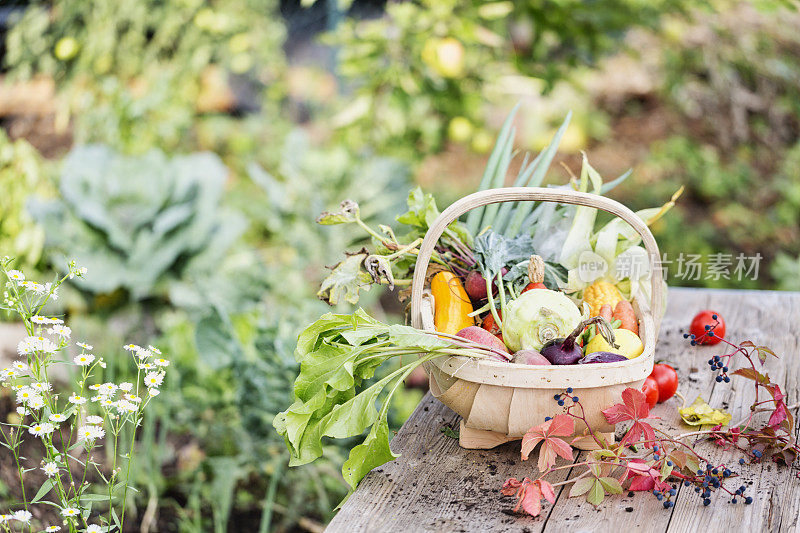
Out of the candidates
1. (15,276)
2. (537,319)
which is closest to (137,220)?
(15,276)

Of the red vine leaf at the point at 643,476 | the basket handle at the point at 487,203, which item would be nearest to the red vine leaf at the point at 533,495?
the red vine leaf at the point at 643,476

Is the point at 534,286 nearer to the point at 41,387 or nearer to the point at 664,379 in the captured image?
the point at 664,379

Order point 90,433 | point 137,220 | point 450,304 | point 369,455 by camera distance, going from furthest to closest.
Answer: point 137,220 < point 450,304 < point 369,455 < point 90,433

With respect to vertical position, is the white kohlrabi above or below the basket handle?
below

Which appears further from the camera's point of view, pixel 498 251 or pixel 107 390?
pixel 498 251

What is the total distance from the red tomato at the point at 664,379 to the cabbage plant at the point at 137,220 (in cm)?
190

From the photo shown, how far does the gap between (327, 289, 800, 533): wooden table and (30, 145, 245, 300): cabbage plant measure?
1587mm

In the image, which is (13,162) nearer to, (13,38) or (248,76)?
(13,38)

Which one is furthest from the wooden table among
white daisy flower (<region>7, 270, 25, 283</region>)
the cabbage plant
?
the cabbage plant

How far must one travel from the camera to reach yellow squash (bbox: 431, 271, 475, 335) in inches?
52.6

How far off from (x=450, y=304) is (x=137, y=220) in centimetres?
177

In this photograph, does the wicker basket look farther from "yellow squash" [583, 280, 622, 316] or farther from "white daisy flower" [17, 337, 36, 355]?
"white daisy flower" [17, 337, 36, 355]

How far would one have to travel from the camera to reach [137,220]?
2725mm

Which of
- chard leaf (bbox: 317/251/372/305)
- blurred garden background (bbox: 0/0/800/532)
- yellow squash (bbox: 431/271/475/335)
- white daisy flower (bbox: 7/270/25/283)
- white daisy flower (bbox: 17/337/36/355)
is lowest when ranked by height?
blurred garden background (bbox: 0/0/800/532)
